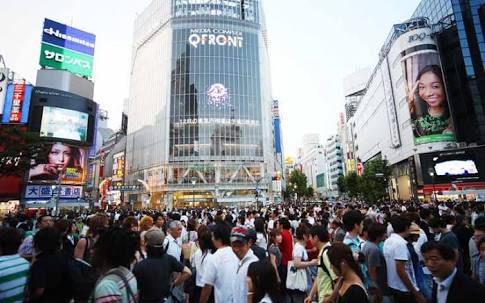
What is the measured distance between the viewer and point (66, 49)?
2088 inches

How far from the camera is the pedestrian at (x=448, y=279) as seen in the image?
250cm

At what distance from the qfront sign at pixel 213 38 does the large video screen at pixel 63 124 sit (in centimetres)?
3036

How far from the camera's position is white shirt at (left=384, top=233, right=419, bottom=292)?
4.52m

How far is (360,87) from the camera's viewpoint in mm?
117000

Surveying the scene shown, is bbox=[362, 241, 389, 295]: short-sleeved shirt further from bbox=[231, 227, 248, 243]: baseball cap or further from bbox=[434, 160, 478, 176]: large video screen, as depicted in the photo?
bbox=[434, 160, 478, 176]: large video screen

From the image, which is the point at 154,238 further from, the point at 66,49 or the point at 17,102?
the point at 66,49

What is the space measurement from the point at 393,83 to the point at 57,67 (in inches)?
2375

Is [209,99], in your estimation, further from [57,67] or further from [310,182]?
[310,182]

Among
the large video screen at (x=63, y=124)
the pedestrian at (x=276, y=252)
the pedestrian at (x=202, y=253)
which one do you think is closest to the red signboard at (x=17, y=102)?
the large video screen at (x=63, y=124)

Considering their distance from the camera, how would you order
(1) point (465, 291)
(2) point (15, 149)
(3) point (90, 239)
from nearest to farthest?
(1) point (465, 291), (3) point (90, 239), (2) point (15, 149)

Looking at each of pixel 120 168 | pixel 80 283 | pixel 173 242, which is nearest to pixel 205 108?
pixel 120 168

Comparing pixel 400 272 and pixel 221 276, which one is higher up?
pixel 221 276

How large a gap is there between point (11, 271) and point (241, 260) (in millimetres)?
2666

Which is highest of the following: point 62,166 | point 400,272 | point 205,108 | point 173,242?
point 205,108
